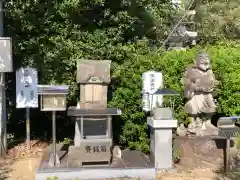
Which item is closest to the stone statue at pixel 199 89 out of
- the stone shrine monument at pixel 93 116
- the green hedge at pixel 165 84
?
the green hedge at pixel 165 84

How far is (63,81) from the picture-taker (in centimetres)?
973

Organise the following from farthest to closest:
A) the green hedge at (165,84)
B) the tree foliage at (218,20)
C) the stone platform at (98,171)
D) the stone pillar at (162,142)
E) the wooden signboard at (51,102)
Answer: the tree foliage at (218,20)
the green hedge at (165,84)
the stone pillar at (162,142)
the wooden signboard at (51,102)
the stone platform at (98,171)

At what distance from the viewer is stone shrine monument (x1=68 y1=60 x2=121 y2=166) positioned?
7715 mm

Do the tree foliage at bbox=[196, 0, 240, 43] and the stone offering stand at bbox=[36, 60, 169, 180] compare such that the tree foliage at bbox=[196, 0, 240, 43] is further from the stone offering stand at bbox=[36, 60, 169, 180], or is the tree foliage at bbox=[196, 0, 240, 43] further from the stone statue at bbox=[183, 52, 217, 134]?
the stone offering stand at bbox=[36, 60, 169, 180]

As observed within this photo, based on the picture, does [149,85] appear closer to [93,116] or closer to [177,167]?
[93,116]

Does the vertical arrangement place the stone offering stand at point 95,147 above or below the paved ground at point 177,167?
above

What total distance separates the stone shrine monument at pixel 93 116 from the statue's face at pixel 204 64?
7.03 feet

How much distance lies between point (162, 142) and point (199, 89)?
1633 millimetres

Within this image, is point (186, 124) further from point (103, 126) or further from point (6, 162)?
point (6, 162)

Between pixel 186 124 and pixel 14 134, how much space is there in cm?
524

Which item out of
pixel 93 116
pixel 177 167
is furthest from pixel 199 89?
pixel 93 116

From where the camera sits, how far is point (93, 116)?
25.6ft

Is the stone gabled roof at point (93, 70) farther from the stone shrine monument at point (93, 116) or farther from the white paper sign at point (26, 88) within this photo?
the white paper sign at point (26, 88)

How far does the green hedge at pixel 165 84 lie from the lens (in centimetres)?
905
